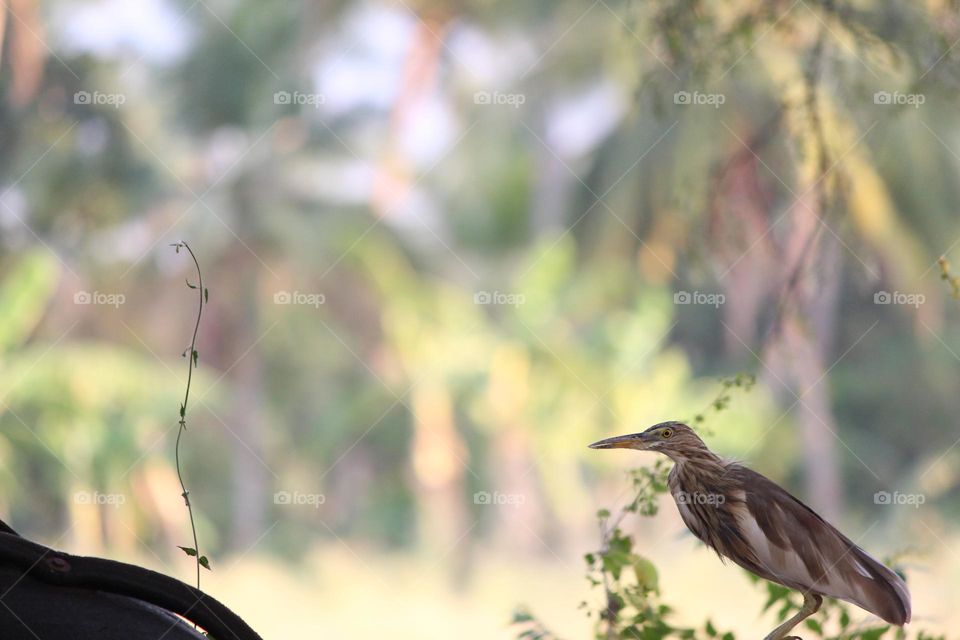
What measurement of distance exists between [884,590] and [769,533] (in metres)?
0.12

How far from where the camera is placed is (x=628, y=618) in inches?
60.7

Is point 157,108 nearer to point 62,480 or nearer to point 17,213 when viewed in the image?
point 17,213

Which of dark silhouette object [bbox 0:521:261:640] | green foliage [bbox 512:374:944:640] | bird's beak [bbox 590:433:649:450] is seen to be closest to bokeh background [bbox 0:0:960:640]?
green foliage [bbox 512:374:944:640]

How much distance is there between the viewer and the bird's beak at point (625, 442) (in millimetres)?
1296

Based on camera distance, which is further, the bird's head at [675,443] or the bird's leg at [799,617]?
the bird's head at [675,443]

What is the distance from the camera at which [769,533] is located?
1.26m

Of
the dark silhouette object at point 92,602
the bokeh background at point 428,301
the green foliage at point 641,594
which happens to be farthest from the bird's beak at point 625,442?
the bokeh background at point 428,301

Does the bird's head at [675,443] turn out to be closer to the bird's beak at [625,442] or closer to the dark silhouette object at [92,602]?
the bird's beak at [625,442]

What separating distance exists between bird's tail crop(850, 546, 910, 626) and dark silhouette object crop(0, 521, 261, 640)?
60cm

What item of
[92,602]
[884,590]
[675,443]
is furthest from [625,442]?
[92,602]

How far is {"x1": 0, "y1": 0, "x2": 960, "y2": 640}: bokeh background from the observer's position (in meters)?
18.8

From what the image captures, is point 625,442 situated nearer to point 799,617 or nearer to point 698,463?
point 698,463

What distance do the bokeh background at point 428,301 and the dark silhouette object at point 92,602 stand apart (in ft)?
54.4

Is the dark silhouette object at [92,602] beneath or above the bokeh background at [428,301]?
beneath
